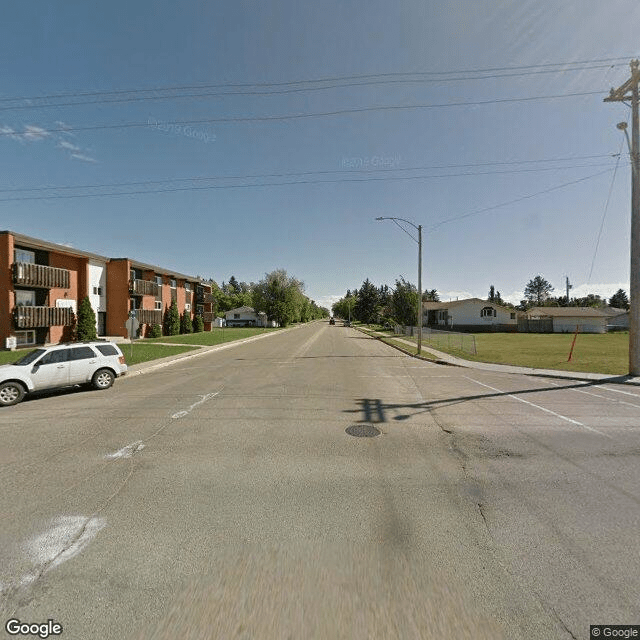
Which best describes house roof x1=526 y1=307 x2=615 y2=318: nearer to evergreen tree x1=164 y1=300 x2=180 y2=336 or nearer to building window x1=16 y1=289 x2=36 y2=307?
evergreen tree x1=164 y1=300 x2=180 y2=336

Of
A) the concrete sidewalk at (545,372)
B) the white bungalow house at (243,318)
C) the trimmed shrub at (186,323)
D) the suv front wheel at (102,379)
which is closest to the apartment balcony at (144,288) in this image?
the trimmed shrub at (186,323)

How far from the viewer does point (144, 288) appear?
33375 millimetres

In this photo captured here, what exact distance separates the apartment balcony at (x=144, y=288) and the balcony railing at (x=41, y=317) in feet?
20.7

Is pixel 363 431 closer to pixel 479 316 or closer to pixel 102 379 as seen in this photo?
pixel 102 379

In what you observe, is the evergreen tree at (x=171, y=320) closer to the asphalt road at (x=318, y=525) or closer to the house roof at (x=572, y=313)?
the asphalt road at (x=318, y=525)

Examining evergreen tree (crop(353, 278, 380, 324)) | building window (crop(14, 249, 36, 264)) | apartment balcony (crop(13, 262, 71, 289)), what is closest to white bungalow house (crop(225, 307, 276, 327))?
evergreen tree (crop(353, 278, 380, 324))

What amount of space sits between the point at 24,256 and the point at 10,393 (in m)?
20.2

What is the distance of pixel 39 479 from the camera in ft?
15.1

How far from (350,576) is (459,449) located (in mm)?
3632

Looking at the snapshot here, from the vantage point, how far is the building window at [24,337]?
22.5 metres

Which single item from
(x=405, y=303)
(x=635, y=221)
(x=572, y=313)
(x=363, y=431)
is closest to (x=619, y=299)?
(x=572, y=313)

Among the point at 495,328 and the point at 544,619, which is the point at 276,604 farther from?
the point at 495,328

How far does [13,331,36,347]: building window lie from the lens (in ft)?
73.7

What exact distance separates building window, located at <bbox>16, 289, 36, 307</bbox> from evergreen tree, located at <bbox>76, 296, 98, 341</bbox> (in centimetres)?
299
